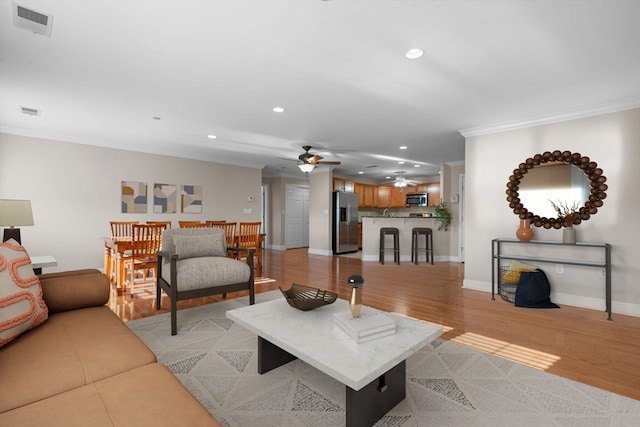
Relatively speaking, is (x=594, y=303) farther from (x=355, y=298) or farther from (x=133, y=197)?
(x=133, y=197)

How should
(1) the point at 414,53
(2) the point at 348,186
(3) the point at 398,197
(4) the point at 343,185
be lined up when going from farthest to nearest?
(3) the point at 398,197 < (2) the point at 348,186 < (4) the point at 343,185 < (1) the point at 414,53

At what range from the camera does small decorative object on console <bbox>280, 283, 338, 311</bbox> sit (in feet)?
6.31

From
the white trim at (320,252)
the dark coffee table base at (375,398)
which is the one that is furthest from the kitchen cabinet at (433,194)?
the dark coffee table base at (375,398)

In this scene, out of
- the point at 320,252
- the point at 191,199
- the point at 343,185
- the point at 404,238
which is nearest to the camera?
the point at 191,199

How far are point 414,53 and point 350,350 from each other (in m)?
2.22

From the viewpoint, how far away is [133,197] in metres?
5.66

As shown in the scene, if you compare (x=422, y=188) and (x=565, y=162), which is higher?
(x=422, y=188)

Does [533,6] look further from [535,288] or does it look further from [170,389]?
[535,288]

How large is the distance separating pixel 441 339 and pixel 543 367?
69cm

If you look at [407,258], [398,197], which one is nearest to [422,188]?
[398,197]

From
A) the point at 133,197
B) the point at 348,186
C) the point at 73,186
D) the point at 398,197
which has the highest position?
the point at 348,186

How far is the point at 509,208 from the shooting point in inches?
162

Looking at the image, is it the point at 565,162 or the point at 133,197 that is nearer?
the point at 565,162

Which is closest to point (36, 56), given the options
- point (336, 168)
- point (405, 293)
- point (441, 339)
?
point (441, 339)
